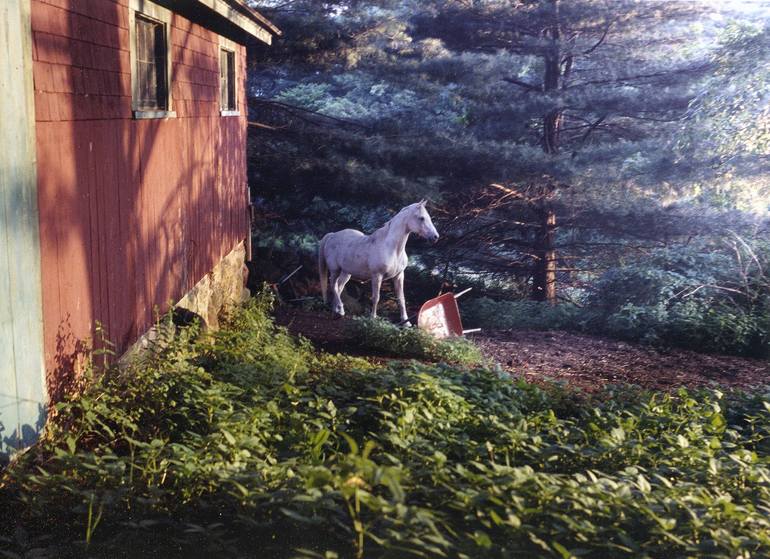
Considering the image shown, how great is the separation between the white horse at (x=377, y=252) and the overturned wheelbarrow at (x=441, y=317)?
0.59 metres

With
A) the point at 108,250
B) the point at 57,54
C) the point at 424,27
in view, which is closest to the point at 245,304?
the point at 108,250

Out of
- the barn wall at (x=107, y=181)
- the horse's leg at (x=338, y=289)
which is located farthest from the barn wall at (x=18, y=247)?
the horse's leg at (x=338, y=289)

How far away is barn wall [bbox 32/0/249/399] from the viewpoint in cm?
459

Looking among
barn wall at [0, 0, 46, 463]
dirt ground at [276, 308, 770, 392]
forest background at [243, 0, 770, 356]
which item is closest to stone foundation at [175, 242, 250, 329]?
dirt ground at [276, 308, 770, 392]

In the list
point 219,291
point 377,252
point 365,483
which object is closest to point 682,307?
point 377,252

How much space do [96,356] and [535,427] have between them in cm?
284

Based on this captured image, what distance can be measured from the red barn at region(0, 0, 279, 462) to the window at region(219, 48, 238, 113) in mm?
1129

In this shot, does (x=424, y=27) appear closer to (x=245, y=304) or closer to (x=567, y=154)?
(x=567, y=154)

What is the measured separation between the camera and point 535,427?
4.92 meters

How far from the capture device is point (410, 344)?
9.31 metres

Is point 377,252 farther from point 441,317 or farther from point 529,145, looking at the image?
point 529,145

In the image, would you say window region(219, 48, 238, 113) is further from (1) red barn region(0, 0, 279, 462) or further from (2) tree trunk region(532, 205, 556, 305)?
(2) tree trunk region(532, 205, 556, 305)

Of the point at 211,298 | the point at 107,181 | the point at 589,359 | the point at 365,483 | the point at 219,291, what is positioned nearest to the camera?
the point at 365,483

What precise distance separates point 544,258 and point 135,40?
12.5 metres
